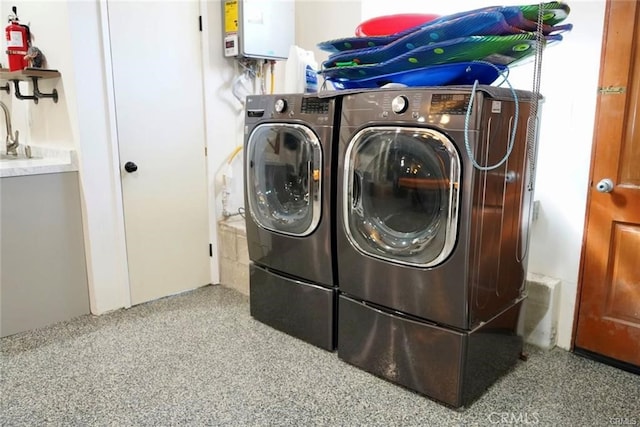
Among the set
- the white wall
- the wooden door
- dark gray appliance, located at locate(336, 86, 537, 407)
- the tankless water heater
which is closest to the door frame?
the tankless water heater

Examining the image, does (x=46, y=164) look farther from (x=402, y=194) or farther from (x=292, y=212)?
(x=402, y=194)

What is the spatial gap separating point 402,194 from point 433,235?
223 millimetres

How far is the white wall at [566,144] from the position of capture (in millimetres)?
2203

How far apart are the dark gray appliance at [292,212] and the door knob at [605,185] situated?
124 centimetres

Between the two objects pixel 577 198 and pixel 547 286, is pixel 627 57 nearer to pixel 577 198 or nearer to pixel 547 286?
pixel 577 198

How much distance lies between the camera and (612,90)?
2.13 metres

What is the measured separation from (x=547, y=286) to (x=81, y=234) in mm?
2608

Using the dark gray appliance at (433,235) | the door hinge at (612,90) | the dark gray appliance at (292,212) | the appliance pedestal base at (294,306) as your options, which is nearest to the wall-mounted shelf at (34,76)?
the dark gray appliance at (292,212)

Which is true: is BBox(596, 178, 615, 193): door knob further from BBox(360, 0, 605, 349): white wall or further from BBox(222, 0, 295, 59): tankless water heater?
BBox(222, 0, 295, 59): tankless water heater

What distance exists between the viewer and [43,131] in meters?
3.13

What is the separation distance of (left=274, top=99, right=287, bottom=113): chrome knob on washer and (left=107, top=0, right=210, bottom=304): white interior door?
0.94 meters

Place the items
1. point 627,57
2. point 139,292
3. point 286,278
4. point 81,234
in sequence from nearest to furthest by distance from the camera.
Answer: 1. point 627,57
2. point 286,278
3. point 81,234
4. point 139,292

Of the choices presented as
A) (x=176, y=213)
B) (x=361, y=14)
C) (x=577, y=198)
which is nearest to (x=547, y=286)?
(x=577, y=198)

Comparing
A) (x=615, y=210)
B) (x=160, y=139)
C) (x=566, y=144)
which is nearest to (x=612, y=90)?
(x=566, y=144)
